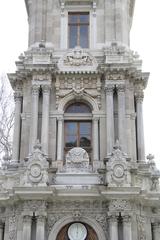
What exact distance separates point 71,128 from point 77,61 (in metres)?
3.46

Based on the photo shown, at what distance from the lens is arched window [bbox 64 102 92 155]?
23.7 meters

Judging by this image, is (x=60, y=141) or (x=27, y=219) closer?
(x=27, y=219)

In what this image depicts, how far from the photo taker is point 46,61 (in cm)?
2420

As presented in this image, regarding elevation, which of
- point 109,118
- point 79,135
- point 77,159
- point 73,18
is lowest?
point 77,159

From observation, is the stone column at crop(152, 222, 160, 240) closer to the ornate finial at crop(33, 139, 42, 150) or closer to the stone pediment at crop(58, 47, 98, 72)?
the ornate finial at crop(33, 139, 42, 150)

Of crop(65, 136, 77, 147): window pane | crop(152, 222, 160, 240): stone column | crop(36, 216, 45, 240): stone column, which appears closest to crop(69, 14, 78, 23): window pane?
crop(65, 136, 77, 147): window pane

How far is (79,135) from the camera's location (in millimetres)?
23859

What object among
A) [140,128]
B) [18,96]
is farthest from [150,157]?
[18,96]

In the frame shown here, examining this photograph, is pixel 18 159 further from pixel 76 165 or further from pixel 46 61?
pixel 46 61

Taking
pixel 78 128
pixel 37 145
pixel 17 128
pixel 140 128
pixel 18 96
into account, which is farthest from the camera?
pixel 18 96

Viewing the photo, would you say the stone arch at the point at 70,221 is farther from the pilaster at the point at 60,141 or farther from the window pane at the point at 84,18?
the window pane at the point at 84,18

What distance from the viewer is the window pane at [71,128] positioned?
78.5 ft

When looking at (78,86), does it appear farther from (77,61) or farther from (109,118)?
(109,118)

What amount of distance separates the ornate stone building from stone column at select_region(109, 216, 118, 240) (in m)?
0.05
